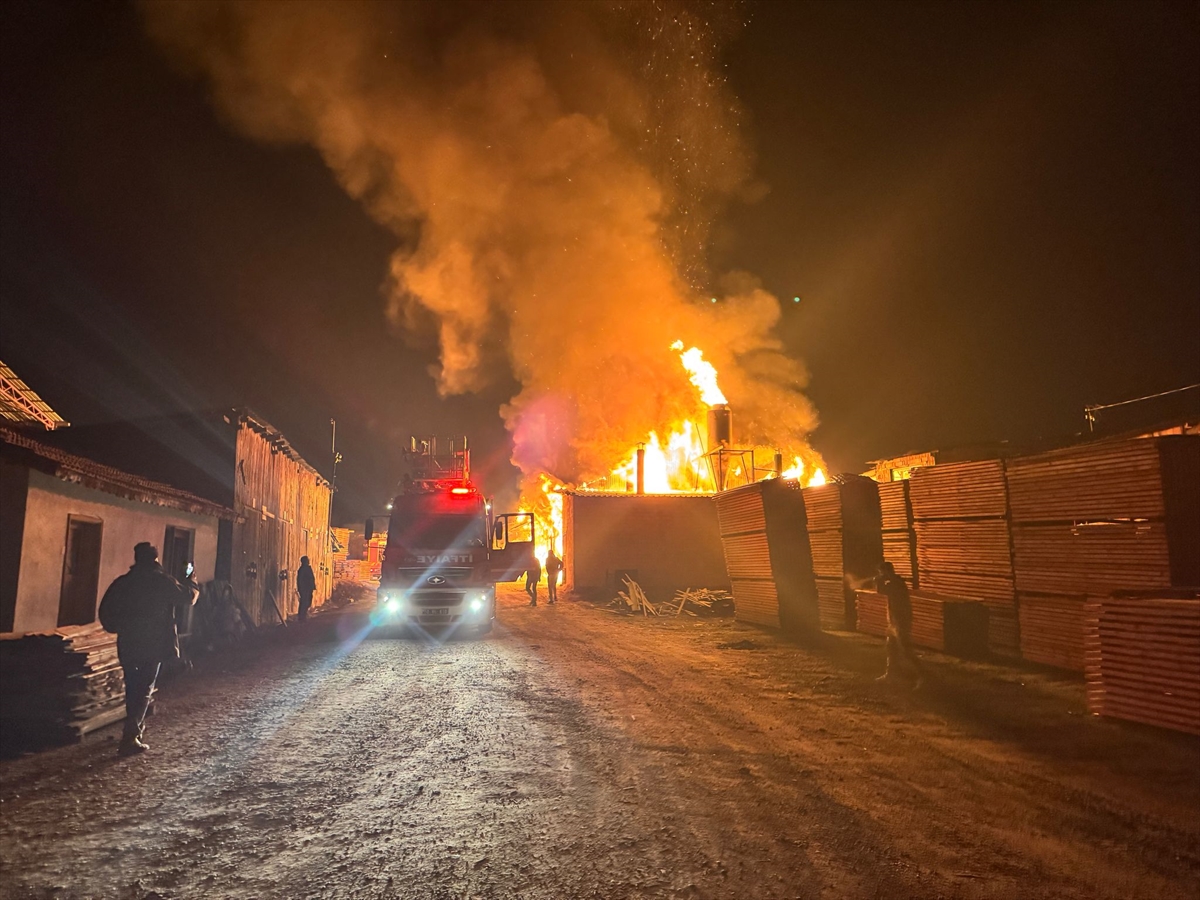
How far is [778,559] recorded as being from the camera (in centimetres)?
1502

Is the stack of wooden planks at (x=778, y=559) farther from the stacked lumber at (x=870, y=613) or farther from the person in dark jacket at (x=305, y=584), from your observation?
the person in dark jacket at (x=305, y=584)

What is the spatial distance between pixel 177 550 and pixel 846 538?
42.5 feet

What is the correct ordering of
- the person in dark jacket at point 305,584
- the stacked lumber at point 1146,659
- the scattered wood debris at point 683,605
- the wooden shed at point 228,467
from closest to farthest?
the stacked lumber at point 1146,659, the wooden shed at point 228,467, the person in dark jacket at point 305,584, the scattered wood debris at point 683,605

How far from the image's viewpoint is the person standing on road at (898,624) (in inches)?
345

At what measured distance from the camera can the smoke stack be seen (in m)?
35.1

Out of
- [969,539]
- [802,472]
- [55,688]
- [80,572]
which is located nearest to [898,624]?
[969,539]

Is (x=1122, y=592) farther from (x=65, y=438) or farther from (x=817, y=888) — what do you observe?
(x=65, y=438)

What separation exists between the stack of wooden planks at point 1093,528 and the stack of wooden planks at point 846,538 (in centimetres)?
363

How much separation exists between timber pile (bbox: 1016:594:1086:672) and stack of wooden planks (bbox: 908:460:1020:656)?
0.95 feet

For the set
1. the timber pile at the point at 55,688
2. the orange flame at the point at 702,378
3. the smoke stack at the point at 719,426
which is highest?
the orange flame at the point at 702,378

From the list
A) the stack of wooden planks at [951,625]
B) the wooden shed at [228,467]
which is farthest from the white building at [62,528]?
the stack of wooden planks at [951,625]

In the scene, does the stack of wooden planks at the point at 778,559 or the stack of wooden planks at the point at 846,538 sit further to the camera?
the stack of wooden planks at the point at 778,559

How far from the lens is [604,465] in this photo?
36938 mm

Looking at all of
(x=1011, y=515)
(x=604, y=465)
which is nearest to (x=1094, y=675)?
(x=1011, y=515)
